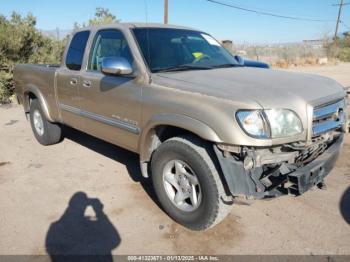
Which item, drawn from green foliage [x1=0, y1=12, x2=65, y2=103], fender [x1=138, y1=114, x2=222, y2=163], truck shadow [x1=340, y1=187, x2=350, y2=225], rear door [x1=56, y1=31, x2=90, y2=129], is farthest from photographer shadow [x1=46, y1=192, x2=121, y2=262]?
green foliage [x1=0, y1=12, x2=65, y2=103]

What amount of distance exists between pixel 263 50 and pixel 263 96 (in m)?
42.1

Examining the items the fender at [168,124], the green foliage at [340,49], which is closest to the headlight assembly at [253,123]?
the fender at [168,124]

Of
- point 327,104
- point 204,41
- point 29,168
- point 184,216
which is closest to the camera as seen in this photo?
point 327,104

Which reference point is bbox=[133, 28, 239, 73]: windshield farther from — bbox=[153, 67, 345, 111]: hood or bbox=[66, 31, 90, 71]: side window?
bbox=[66, 31, 90, 71]: side window

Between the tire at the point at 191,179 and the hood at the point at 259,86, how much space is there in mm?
504

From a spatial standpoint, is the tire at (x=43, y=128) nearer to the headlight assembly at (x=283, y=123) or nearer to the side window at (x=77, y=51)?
the side window at (x=77, y=51)

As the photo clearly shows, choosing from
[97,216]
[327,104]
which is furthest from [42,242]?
[327,104]

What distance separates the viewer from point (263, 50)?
42406 millimetres

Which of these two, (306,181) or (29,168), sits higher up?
(306,181)

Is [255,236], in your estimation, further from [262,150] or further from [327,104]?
[327,104]

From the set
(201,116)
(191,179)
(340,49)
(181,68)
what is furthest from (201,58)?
(340,49)

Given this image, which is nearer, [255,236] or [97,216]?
[255,236]

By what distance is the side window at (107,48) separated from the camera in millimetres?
3828

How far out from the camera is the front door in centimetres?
361
